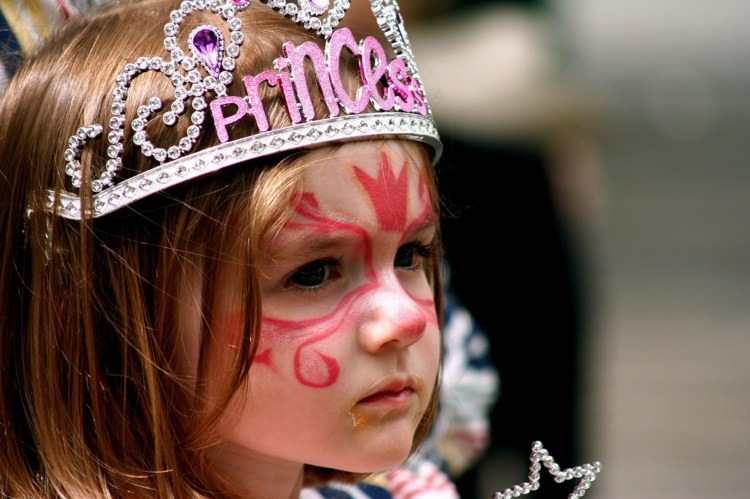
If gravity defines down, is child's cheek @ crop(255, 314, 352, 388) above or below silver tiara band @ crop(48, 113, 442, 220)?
below

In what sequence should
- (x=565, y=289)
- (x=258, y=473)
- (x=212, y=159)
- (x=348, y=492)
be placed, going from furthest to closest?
(x=565, y=289) → (x=348, y=492) → (x=258, y=473) → (x=212, y=159)

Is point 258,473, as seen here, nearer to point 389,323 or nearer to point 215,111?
point 389,323

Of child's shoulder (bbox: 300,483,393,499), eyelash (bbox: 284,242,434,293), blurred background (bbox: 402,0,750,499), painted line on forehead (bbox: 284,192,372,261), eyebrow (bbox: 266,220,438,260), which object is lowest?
child's shoulder (bbox: 300,483,393,499)

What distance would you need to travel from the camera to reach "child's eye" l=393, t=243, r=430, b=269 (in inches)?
61.5

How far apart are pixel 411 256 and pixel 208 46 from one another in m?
0.39

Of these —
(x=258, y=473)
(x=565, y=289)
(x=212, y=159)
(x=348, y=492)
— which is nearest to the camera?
(x=212, y=159)

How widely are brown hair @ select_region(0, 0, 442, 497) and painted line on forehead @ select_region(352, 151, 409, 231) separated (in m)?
0.09

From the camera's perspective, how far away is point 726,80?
37.2ft

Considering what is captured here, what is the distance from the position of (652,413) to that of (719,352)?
900mm

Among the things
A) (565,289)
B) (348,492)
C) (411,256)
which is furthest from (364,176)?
(565,289)

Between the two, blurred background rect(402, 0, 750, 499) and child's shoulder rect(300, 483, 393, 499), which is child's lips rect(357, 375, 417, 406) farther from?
blurred background rect(402, 0, 750, 499)

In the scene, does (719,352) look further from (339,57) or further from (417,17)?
(339,57)

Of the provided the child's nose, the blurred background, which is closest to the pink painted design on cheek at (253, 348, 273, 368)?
the child's nose

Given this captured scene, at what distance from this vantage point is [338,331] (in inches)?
55.7
